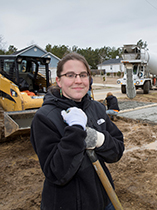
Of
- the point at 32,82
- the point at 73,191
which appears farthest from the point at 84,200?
the point at 32,82

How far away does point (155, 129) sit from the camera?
5.88 meters

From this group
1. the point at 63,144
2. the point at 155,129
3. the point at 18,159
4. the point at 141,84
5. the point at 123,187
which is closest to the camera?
the point at 63,144

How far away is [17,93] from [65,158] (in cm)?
448

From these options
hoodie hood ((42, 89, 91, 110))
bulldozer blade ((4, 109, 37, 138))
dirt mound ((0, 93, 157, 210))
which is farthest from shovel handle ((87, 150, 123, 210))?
bulldozer blade ((4, 109, 37, 138))

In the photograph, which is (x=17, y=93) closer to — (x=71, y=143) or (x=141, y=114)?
(x=71, y=143)

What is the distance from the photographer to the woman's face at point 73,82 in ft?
4.56

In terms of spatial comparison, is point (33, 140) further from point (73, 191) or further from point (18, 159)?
point (18, 159)

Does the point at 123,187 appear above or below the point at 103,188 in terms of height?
below

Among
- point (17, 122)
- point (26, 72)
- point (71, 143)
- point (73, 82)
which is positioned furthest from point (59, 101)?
point (26, 72)

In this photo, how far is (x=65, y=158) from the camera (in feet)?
3.76

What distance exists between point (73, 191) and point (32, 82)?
5791 mm

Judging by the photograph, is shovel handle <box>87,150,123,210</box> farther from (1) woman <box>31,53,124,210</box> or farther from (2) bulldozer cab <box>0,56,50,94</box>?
(2) bulldozer cab <box>0,56,50,94</box>

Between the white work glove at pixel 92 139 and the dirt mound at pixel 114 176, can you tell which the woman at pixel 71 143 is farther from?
the dirt mound at pixel 114 176

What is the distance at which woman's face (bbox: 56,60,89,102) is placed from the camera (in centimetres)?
139
